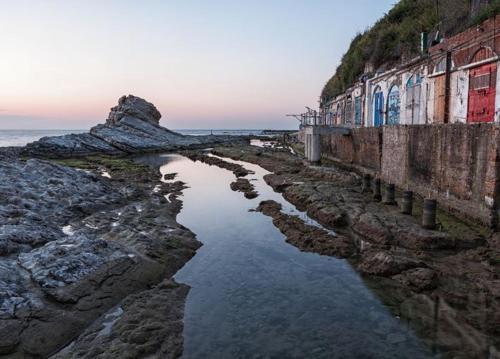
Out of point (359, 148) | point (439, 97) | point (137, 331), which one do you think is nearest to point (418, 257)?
point (137, 331)

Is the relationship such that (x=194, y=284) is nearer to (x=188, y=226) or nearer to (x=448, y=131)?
(x=188, y=226)

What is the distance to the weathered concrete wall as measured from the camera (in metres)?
24.0

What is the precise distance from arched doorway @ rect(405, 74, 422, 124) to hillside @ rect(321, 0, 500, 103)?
7.90 ft

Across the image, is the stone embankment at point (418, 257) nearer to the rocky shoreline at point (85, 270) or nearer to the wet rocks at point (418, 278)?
the wet rocks at point (418, 278)

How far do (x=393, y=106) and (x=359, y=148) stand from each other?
4125mm

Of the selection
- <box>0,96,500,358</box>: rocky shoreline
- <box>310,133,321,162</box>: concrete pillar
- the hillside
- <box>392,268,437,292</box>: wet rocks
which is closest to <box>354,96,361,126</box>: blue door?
the hillside

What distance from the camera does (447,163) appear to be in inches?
585

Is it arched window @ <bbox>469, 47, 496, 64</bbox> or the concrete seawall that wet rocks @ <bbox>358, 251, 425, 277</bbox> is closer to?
the concrete seawall

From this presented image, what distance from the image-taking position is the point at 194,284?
976cm

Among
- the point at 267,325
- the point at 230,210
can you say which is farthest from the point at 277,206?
the point at 267,325

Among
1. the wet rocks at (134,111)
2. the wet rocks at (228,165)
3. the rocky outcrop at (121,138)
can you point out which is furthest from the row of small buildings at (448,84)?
the wet rocks at (134,111)

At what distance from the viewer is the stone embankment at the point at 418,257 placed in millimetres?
7741

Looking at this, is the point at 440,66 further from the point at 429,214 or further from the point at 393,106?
the point at 429,214

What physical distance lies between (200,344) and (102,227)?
724 cm
